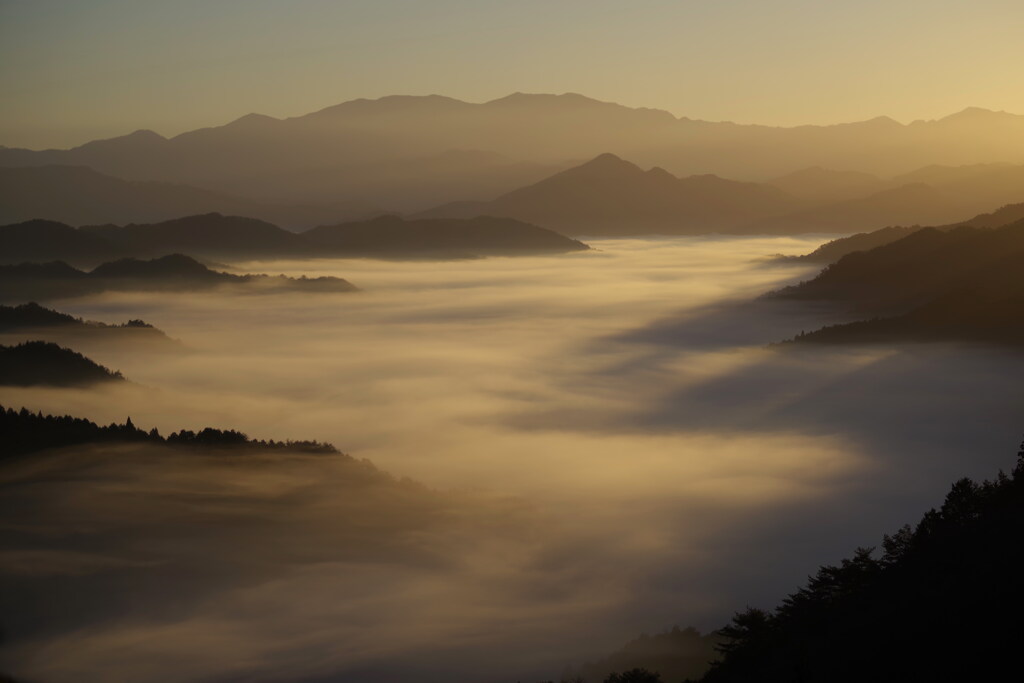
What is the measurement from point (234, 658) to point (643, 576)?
77.1 metres

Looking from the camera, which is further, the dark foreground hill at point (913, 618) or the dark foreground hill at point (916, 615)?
the dark foreground hill at point (916, 615)

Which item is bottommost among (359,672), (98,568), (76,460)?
(359,672)

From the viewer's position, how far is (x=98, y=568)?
563 feet

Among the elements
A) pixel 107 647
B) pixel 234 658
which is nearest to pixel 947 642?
pixel 234 658

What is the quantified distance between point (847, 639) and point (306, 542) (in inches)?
5697

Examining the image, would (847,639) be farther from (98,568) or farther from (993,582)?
(98,568)

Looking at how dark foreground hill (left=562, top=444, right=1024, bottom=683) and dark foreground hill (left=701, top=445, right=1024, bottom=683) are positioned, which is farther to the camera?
dark foreground hill (left=562, top=444, right=1024, bottom=683)

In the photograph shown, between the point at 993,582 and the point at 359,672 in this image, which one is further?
the point at 359,672

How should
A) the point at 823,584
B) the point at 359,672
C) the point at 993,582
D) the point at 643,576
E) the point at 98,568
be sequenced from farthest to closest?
the point at 643,576 < the point at 98,568 < the point at 359,672 < the point at 823,584 < the point at 993,582

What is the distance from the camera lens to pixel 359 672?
137 meters

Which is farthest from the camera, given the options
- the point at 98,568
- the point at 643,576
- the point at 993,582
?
the point at 643,576

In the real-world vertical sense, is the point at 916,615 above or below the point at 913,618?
above

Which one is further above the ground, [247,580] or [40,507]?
[40,507]

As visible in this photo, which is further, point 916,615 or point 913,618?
point 916,615
